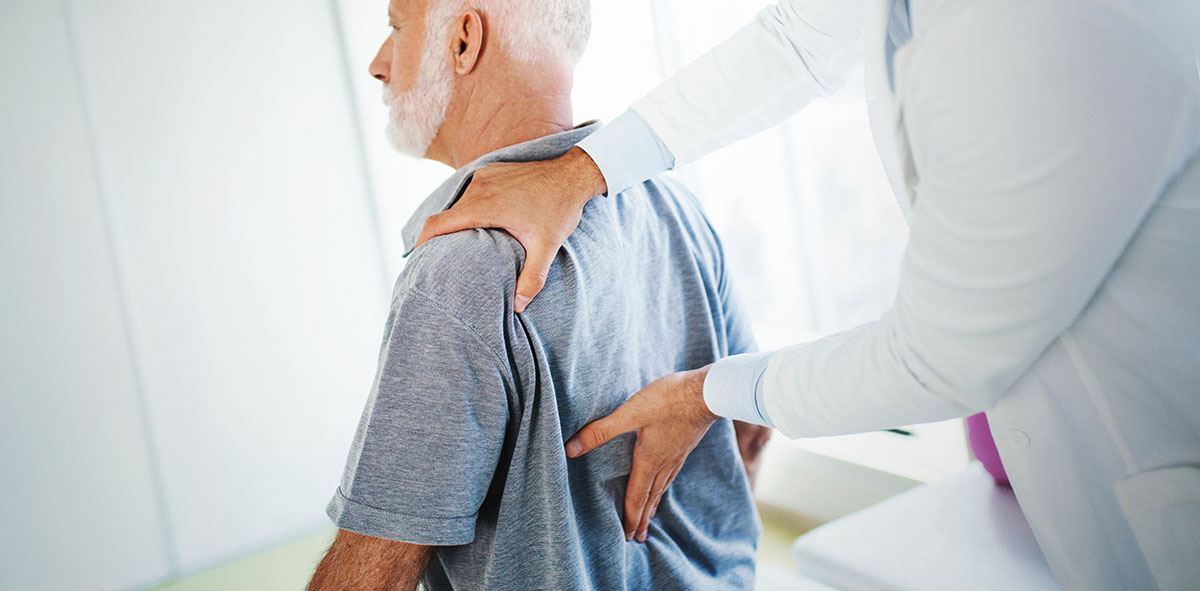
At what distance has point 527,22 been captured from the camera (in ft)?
3.44

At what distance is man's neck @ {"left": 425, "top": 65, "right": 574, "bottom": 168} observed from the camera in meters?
1.04

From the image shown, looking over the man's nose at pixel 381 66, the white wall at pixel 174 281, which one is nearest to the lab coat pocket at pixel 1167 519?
the man's nose at pixel 381 66

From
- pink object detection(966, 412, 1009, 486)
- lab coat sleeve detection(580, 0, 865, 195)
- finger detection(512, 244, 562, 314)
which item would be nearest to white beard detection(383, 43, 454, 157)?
lab coat sleeve detection(580, 0, 865, 195)

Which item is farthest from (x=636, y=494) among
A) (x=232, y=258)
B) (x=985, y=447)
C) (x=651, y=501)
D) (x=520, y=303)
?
(x=232, y=258)

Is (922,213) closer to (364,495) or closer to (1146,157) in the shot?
(1146,157)

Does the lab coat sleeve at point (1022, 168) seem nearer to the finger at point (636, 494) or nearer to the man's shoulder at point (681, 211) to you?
the finger at point (636, 494)

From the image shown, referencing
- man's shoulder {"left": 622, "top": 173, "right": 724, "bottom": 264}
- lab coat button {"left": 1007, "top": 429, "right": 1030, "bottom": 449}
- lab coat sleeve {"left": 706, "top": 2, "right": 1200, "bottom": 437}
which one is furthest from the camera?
man's shoulder {"left": 622, "top": 173, "right": 724, "bottom": 264}

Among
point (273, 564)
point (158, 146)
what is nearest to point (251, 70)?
point (158, 146)

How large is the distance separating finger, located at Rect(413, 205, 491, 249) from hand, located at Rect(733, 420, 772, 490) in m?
0.69

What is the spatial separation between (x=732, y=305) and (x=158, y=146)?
2.55 metres

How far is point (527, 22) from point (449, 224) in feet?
1.28

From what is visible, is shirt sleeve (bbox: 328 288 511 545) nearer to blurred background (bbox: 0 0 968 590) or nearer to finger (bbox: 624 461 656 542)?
finger (bbox: 624 461 656 542)

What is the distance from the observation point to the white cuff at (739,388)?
0.76 metres

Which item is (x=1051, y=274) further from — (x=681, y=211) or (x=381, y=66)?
(x=381, y=66)
